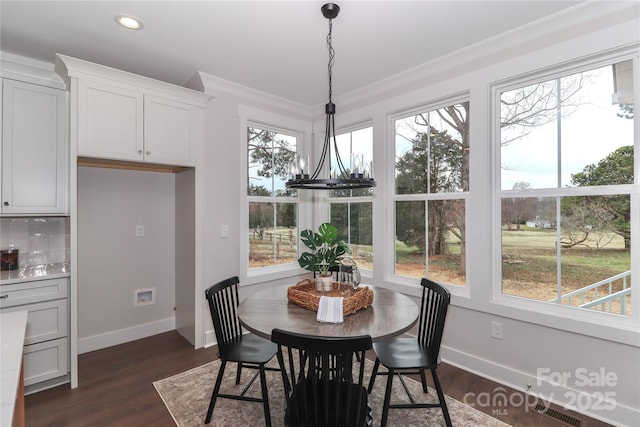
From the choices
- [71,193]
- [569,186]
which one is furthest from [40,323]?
[569,186]

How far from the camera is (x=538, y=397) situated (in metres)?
2.18

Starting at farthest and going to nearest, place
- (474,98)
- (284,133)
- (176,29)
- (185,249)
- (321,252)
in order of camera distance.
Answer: (284,133) → (185,249) → (474,98) → (176,29) → (321,252)

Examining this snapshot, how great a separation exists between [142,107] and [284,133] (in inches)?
62.6

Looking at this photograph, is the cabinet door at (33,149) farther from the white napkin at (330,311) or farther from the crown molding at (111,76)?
the white napkin at (330,311)

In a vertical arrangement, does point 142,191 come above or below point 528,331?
above

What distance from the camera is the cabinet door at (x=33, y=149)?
7.59 ft

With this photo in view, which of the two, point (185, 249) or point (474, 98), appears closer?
point (474, 98)

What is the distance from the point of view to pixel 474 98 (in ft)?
8.22

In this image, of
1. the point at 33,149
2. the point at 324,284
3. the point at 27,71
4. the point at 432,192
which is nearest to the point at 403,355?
the point at 324,284

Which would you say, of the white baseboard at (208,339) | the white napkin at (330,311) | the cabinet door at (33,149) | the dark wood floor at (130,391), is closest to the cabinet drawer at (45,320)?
the dark wood floor at (130,391)

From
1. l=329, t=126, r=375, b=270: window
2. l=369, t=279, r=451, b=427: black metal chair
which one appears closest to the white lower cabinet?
l=369, t=279, r=451, b=427: black metal chair

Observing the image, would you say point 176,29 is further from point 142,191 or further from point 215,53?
point 142,191

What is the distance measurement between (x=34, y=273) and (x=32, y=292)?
21 centimetres

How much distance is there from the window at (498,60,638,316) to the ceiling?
595mm
